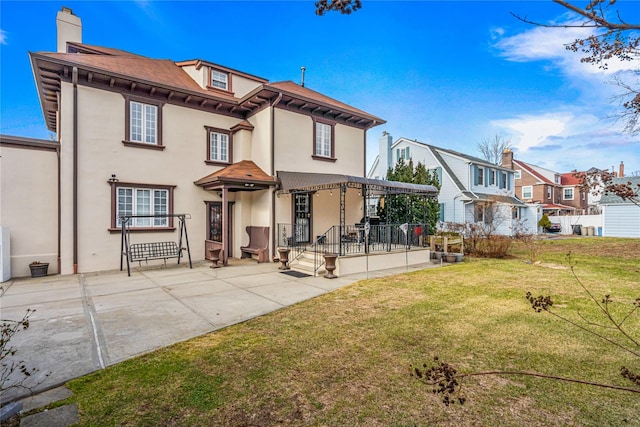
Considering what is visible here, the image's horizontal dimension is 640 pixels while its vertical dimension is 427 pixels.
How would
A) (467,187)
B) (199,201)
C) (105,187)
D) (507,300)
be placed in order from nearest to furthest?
(507,300), (105,187), (199,201), (467,187)

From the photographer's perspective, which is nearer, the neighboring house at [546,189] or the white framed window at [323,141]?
the white framed window at [323,141]

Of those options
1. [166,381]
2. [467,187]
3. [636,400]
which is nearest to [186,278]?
[166,381]

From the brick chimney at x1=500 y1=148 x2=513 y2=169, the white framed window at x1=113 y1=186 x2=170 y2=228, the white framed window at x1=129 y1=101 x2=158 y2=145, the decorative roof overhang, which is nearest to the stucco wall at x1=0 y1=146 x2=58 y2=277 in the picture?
the white framed window at x1=113 y1=186 x2=170 y2=228

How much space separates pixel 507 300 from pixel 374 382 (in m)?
5.04

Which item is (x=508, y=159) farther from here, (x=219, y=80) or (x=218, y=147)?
(x=218, y=147)

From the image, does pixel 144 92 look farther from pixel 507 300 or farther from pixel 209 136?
pixel 507 300

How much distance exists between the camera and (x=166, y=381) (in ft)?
11.7

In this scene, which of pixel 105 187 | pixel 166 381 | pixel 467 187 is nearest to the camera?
pixel 166 381

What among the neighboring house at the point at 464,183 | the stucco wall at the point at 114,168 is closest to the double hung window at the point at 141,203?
the stucco wall at the point at 114,168

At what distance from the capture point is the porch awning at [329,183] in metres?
10.3

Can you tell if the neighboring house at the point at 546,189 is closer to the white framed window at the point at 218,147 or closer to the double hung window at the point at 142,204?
the white framed window at the point at 218,147

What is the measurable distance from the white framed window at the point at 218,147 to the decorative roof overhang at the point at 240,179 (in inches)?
24.1

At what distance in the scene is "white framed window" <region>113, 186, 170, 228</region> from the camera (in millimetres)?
10894

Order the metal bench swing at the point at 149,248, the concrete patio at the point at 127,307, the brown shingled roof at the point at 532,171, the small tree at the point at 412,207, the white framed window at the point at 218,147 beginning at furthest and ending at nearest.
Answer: the brown shingled roof at the point at 532,171
the small tree at the point at 412,207
the white framed window at the point at 218,147
the metal bench swing at the point at 149,248
the concrete patio at the point at 127,307
